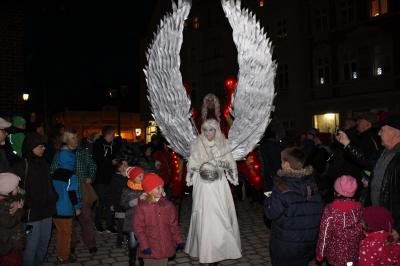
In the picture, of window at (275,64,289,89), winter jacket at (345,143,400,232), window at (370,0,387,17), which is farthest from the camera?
window at (275,64,289,89)

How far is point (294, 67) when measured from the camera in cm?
2453

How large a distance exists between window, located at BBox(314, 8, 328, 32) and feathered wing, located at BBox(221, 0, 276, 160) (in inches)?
761

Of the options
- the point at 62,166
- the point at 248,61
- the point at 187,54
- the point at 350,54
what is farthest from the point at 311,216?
the point at 187,54

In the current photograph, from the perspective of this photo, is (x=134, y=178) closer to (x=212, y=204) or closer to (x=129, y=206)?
(x=129, y=206)

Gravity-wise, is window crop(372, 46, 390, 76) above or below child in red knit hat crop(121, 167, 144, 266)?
above

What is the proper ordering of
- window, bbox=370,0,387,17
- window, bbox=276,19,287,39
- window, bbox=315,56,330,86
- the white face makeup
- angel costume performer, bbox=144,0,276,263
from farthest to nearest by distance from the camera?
window, bbox=276,19,287,39
window, bbox=315,56,330,86
window, bbox=370,0,387,17
the white face makeup
angel costume performer, bbox=144,0,276,263

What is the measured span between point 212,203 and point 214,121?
1.20 metres

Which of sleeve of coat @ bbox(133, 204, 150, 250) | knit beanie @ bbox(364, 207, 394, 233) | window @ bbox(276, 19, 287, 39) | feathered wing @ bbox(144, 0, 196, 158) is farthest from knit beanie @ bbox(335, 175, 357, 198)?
window @ bbox(276, 19, 287, 39)

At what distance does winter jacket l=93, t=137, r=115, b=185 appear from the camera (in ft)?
26.6

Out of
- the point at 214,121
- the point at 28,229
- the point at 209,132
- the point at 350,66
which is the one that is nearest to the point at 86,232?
the point at 28,229

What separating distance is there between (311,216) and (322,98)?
20.2 m

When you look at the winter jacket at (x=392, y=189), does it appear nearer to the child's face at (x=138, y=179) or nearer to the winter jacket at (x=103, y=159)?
the child's face at (x=138, y=179)

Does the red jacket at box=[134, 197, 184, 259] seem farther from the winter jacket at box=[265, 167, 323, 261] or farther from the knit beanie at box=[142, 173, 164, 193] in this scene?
the winter jacket at box=[265, 167, 323, 261]

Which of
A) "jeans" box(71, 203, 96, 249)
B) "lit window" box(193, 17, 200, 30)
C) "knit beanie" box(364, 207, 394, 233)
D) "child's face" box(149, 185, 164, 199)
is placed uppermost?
"lit window" box(193, 17, 200, 30)
